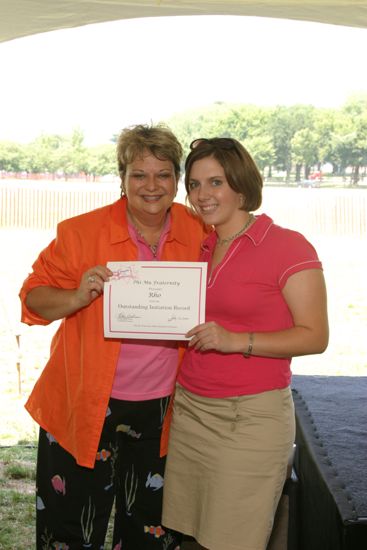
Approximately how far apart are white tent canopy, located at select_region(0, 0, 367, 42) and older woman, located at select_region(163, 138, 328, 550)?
1.23m

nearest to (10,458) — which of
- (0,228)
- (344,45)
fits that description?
(0,228)

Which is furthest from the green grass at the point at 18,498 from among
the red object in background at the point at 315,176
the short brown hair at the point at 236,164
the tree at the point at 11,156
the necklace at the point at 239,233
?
the red object in background at the point at 315,176

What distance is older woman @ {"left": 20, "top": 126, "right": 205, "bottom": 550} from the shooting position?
2043mm

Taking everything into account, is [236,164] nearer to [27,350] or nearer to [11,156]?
[27,350]

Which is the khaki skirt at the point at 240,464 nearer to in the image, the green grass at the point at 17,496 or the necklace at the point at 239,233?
the necklace at the point at 239,233

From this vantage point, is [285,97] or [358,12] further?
[285,97]

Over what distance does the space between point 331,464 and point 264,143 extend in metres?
8.27

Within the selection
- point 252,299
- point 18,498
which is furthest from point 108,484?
point 18,498

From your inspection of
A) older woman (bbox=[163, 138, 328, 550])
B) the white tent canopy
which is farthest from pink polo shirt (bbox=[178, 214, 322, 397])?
the white tent canopy

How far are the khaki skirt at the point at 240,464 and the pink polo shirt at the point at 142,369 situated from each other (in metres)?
0.24

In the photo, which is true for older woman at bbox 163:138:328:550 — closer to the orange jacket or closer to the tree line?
the orange jacket

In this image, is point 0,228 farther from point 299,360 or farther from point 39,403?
point 39,403

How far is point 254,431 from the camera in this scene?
180 centimetres

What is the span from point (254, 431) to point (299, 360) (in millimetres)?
5875
